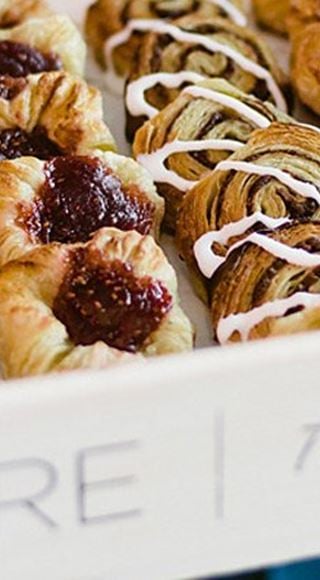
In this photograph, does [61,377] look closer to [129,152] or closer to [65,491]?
[65,491]

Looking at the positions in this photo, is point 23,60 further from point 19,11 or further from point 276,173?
point 276,173

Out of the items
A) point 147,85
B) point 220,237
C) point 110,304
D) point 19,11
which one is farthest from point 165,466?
point 19,11

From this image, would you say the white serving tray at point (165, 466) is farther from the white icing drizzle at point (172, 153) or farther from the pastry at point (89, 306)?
the white icing drizzle at point (172, 153)

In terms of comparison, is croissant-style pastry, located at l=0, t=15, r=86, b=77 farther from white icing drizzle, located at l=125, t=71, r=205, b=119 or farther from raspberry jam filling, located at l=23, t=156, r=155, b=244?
raspberry jam filling, located at l=23, t=156, r=155, b=244

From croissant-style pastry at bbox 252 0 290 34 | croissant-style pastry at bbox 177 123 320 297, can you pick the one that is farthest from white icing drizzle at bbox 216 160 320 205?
croissant-style pastry at bbox 252 0 290 34

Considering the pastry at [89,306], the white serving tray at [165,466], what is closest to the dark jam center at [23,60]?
the pastry at [89,306]

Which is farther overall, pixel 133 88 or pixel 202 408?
pixel 133 88

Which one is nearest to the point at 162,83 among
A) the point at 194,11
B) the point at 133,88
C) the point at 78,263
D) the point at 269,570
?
the point at 133,88
